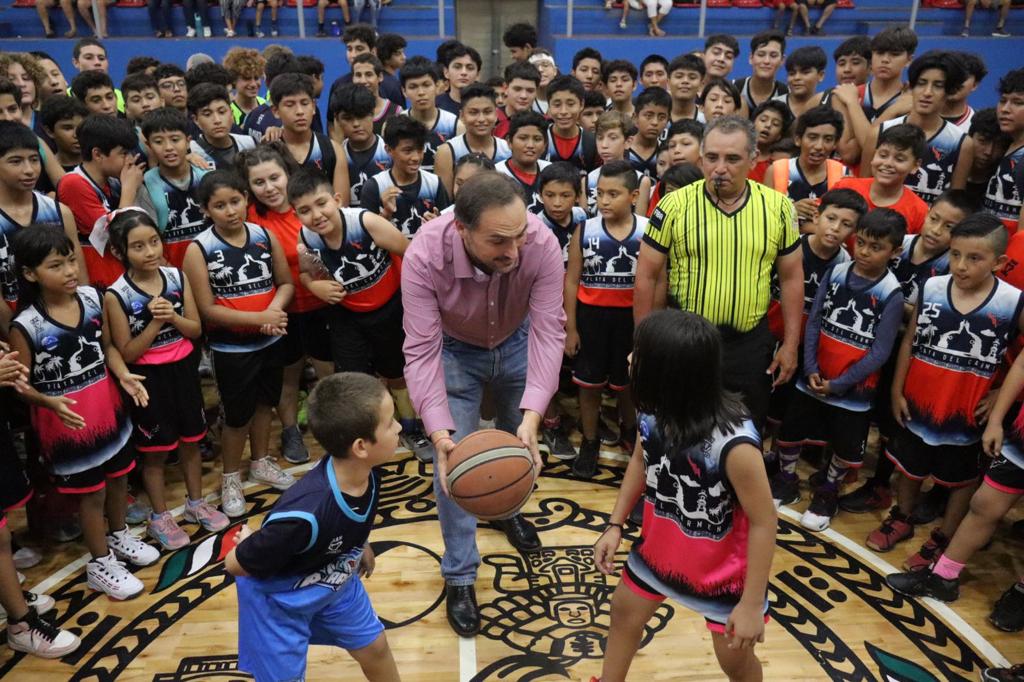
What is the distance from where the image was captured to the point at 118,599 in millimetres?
3223

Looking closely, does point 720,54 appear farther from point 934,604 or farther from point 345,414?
point 345,414

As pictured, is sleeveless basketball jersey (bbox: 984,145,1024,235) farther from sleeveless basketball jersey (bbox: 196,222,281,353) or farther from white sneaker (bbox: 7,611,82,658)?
white sneaker (bbox: 7,611,82,658)

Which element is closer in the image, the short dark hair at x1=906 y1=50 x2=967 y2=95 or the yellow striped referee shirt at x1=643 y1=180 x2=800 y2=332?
the yellow striped referee shirt at x1=643 y1=180 x2=800 y2=332

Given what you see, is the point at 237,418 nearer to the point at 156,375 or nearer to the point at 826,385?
the point at 156,375

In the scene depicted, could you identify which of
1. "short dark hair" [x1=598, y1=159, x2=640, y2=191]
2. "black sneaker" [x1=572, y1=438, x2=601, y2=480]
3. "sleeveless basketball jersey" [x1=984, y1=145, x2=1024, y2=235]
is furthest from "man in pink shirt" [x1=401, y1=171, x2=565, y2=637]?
"sleeveless basketball jersey" [x1=984, y1=145, x2=1024, y2=235]

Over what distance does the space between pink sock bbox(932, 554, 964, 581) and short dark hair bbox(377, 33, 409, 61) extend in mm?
5852

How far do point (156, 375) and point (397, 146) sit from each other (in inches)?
66.7

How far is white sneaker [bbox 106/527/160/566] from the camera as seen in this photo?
134 inches

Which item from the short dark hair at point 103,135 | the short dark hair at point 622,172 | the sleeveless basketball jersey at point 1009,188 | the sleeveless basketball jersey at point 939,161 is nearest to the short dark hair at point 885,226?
the sleeveless basketball jersey at point 1009,188

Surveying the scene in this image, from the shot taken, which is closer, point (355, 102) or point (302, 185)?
point (302, 185)

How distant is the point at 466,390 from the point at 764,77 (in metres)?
3.87

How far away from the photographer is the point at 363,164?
476cm

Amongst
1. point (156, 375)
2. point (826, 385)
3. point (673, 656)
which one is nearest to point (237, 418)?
point (156, 375)

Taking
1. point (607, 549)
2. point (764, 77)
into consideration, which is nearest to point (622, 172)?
point (607, 549)
